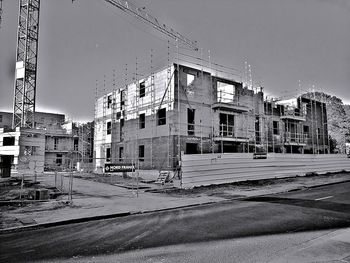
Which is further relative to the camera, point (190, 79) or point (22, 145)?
point (22, 145)

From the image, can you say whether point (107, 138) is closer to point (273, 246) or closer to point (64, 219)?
point (64, 219)

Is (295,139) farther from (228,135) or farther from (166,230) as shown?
(166,230)

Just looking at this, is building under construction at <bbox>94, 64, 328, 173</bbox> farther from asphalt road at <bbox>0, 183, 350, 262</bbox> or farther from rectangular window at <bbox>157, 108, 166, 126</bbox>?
asphalt road at <bbox>0, 183, 350, 262</bbox>

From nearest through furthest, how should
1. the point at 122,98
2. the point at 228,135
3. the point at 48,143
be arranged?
the point at 228,135 < the point at 122,98 < the point at 48,143

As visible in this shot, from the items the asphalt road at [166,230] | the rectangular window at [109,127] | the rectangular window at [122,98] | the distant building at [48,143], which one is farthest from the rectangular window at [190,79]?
the asphalt road at [166,230]

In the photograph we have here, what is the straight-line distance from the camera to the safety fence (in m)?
16.6

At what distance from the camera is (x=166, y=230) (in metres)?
7.24

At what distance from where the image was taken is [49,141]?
5450 cm

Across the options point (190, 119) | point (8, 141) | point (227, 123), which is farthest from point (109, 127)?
point (227, 123)

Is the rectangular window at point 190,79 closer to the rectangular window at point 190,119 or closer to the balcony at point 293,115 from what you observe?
the rectangular window at point 190,119

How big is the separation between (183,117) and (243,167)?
642 cm

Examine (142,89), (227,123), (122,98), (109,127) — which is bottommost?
(227,123)

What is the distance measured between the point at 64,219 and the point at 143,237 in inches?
124

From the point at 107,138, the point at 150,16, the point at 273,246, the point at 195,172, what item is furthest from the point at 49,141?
the point at 273,246
